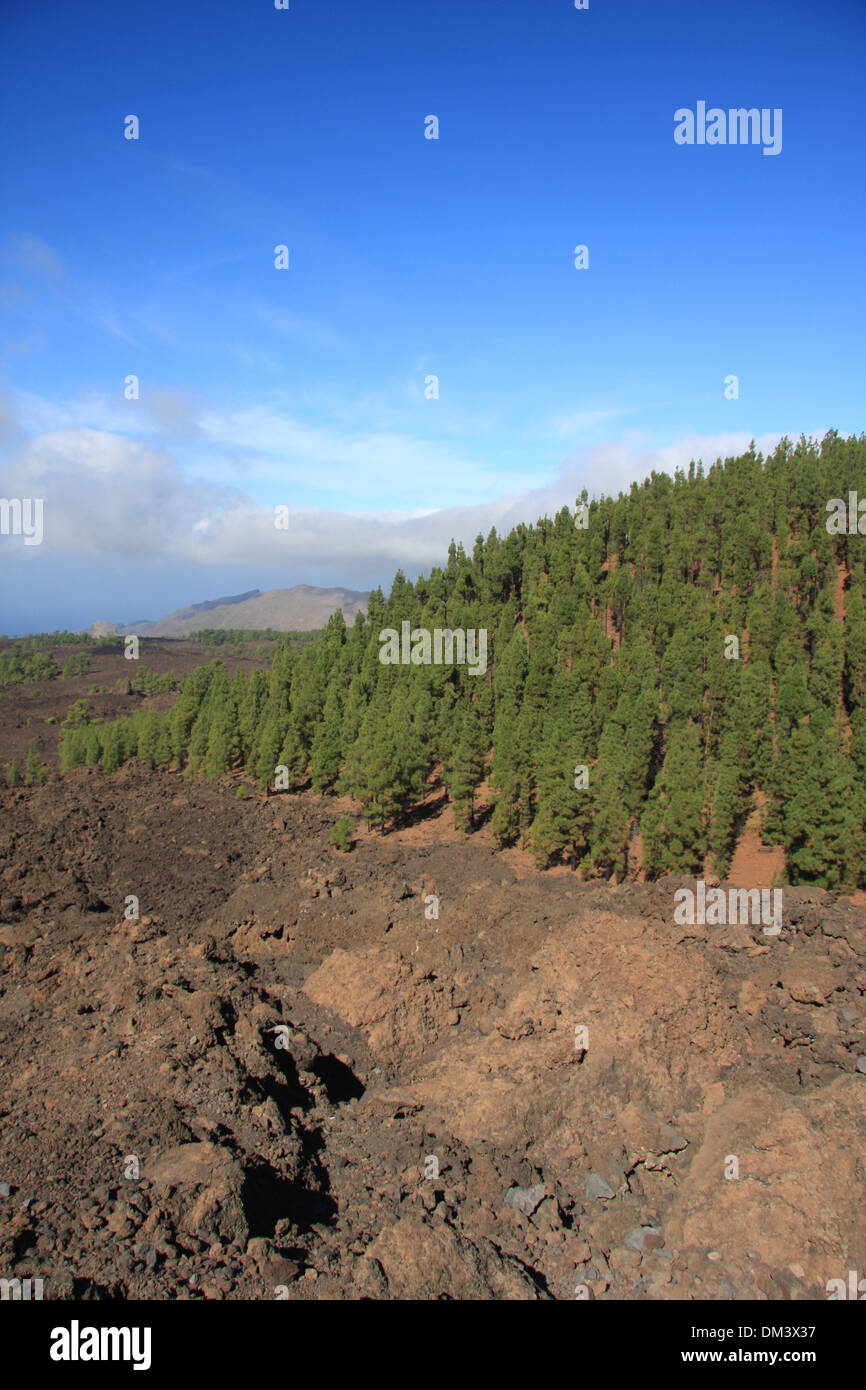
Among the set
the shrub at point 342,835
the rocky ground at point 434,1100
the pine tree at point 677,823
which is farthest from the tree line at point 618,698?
the rocky ground at point 434,1100

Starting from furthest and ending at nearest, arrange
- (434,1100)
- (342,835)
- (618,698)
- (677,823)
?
1. (618,698)
2. (342,835)
3. (677,823)
4. (434,1100)

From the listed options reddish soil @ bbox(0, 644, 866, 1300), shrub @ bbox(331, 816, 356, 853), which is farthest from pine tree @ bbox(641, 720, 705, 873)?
shrub @ bbox(331, 816, 356, 853)

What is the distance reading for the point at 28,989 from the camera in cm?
2052

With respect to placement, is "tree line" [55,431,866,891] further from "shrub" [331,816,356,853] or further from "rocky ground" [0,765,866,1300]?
"rocky ground" [0,765,866,1300]

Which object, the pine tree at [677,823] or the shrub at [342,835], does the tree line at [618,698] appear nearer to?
the pine tree at [677,823]

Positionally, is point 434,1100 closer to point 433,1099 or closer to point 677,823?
point 433,1099

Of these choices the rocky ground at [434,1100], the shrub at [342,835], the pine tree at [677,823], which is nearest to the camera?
the rocky ground at [434,1100]

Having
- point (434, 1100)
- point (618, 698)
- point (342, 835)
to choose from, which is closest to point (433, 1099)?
point (434, 1100)

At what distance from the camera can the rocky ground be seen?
36.1 feet

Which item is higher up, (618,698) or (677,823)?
(618,698)

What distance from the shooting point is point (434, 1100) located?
1698 centimetres

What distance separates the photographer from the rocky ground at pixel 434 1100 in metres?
11.0
